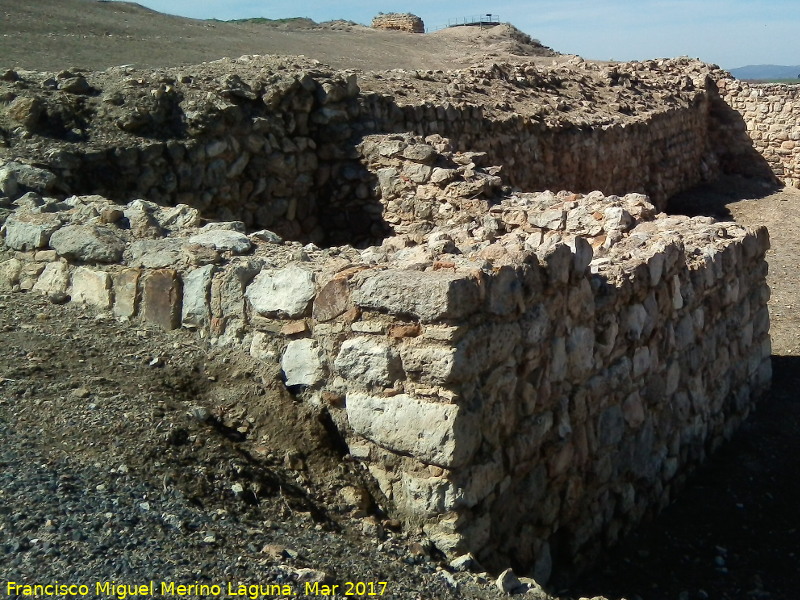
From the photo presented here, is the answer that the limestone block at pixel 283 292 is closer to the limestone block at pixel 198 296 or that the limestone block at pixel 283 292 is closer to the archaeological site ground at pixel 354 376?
the archaeological site ground at pixel 354 376

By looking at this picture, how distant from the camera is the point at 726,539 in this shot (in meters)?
4.97

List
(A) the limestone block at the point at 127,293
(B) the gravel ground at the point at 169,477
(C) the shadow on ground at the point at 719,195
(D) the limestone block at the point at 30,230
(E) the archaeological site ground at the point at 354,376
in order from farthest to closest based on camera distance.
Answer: (C) the shadow on ground at the point at 719,195 → (D) the limestone block at the point at 30,230 → (A) the limestone block at the point at 127,293 → (E) the archaeological site ground at the point at 354,376 → (B) the gravel ground at the point at 169,477

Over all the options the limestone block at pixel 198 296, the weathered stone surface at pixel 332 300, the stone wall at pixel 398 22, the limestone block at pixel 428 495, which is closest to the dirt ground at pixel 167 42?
the stone wall at pixel 398 22

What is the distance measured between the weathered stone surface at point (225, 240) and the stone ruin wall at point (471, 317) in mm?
21

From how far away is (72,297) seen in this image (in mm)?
4758


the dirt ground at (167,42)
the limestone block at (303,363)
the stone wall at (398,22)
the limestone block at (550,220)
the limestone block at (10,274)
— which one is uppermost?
the stone wall at (398,22)

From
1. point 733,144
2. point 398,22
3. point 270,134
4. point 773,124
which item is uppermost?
point 398,22

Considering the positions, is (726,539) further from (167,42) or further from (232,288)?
(167,42)

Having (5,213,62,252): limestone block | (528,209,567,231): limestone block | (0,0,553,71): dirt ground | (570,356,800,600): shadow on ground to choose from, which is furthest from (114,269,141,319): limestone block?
(0,0,553,71): dirt ground

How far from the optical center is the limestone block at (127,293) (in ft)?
14.9

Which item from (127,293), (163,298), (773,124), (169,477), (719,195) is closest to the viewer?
(169,477)

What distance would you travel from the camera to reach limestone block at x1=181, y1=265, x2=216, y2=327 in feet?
14.1

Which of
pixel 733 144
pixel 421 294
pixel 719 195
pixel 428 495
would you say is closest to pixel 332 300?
pixel 421 294

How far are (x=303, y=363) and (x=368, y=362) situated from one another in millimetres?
390
